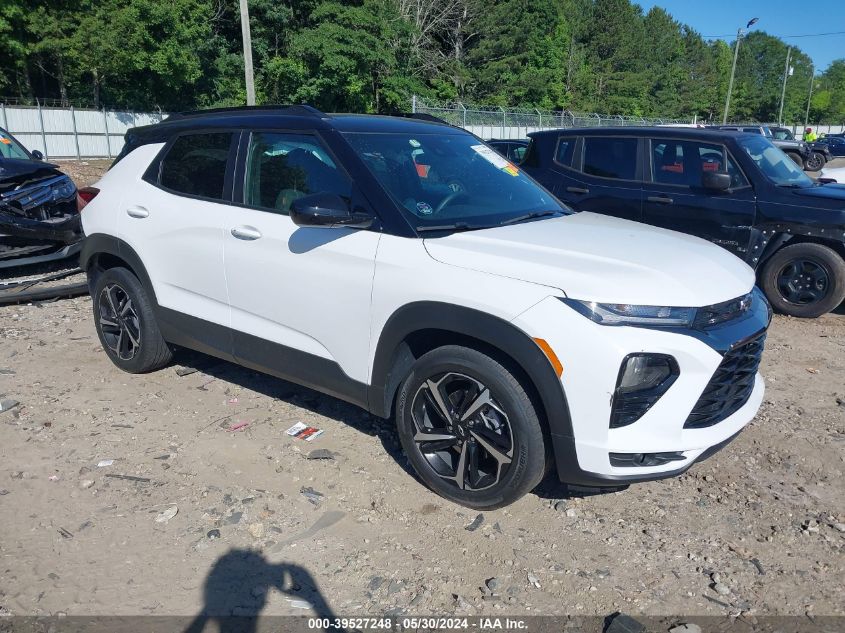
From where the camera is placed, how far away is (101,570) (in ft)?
9.89

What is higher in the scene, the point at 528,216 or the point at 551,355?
the point at 528,216

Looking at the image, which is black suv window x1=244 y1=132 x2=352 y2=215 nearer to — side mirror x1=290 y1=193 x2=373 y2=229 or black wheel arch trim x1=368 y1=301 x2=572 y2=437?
side mirror x1=290 y1=193 x2=373 y2=229

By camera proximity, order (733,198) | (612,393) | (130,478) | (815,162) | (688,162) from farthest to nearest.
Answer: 1. (815,162)
2. (688,162)
3. (733,198)
4. (130,478)
5. (612,393)

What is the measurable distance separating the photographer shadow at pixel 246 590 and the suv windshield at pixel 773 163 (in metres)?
6.26

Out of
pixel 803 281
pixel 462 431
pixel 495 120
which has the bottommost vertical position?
pixel 803 281

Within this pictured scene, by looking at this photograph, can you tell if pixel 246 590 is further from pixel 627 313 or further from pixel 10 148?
pixel 10 148

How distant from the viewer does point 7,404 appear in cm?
468

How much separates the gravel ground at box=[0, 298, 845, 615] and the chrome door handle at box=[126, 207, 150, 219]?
49.4 inches

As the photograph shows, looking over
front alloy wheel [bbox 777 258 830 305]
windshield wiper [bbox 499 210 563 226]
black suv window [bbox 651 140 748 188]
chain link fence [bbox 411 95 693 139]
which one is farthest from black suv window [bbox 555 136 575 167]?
chain link fence [bbox 411 95 693 139]

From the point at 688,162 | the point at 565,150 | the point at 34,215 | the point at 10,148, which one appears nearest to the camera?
the point at 34,215

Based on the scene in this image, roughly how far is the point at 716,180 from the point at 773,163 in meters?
1.00

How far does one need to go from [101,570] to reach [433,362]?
1.71 meters

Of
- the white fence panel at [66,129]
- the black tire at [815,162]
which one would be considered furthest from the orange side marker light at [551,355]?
the white fence panel at [66,129]

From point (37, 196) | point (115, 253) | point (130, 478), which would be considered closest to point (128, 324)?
A: point (115, 253)
